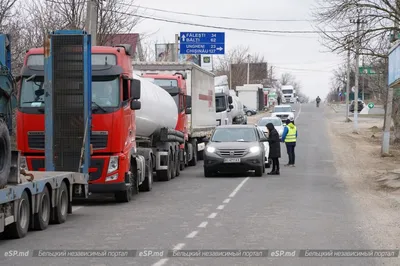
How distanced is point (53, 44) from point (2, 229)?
5733 millimetres

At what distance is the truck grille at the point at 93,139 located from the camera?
52.4 feet

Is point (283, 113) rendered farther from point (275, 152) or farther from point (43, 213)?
point (43, 213)

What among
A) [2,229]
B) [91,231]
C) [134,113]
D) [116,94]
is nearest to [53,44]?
[116,94]

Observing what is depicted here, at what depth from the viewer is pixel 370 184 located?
22.2 metres

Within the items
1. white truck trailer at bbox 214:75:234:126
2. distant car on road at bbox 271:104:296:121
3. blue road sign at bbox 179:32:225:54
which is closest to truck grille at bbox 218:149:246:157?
white truck trailer at bbox 214:75:234:126

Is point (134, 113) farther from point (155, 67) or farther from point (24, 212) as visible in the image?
point (155, 67)

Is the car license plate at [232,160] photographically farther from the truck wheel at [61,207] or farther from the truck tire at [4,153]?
the truck tire at [4,153]

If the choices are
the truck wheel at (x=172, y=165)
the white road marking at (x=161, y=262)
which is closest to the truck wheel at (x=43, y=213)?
the white road marking at (x=161, y=262)

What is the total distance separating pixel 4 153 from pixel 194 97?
18.3 m

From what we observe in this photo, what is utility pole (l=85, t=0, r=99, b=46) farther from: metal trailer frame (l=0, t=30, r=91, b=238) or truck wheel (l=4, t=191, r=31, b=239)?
truck wheel (l=4, t=191, r=31, b=239)

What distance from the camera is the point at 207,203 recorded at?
16.7 meters

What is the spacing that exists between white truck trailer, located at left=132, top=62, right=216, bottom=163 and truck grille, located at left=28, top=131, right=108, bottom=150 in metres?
10.0

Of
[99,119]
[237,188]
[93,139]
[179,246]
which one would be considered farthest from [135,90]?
[179,246]

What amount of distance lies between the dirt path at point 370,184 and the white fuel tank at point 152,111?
5723 mm
